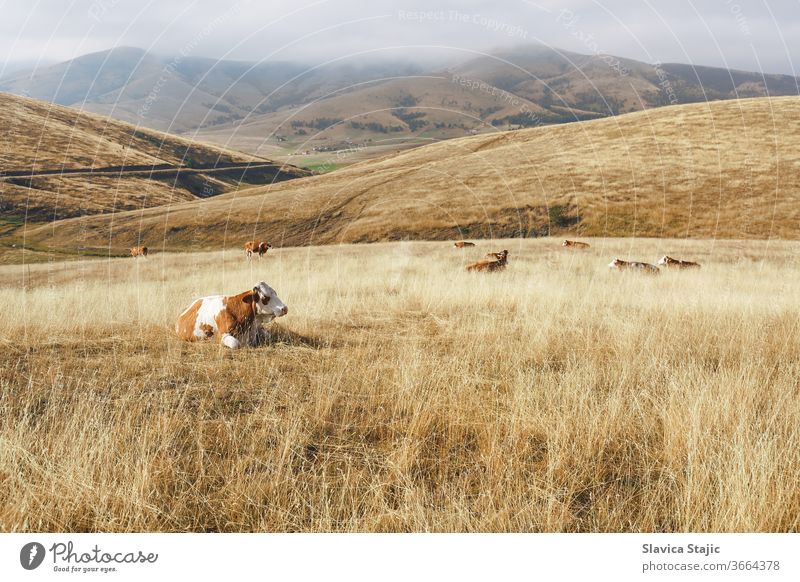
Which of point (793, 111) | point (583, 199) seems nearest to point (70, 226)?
point (583, 199)

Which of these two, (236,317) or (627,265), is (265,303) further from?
(627,265)

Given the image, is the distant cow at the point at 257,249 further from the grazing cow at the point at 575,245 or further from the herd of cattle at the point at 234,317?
the herd of cattle at the point at 234,317

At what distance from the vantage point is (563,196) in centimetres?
4431

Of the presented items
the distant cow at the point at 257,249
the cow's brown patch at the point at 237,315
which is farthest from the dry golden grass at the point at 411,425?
the distant cow at the point at 257,249

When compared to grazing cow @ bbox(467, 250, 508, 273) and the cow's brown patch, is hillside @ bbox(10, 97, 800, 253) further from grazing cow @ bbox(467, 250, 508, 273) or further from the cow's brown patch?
the cow's brown patch

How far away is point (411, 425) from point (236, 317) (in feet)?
15.1

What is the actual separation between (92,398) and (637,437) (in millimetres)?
5529

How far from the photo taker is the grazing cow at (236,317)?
8.00m
